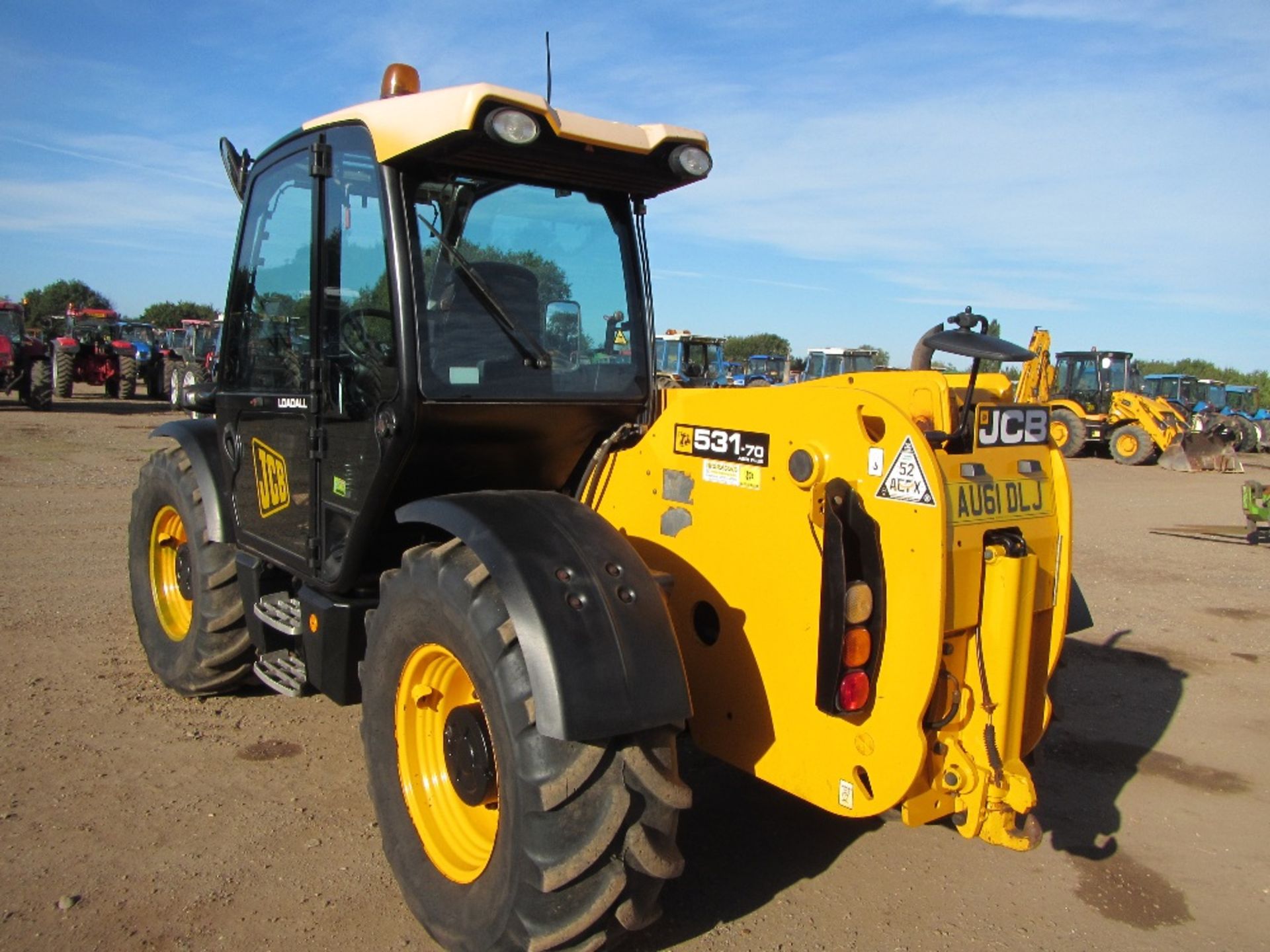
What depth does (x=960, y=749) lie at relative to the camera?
275 cm

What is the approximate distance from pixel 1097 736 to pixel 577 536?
3431 mm

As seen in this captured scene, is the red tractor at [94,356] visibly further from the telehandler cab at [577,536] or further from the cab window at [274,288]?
the telehandler cab at [577,536]

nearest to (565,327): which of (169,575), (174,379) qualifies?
(169,575)

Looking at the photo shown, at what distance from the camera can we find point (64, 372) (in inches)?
910

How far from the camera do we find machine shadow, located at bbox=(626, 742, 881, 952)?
3197 mm

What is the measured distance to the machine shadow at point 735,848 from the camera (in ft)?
10.5

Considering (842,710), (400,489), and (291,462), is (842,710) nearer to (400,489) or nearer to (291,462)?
(400,489)

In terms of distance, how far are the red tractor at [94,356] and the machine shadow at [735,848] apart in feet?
76.1

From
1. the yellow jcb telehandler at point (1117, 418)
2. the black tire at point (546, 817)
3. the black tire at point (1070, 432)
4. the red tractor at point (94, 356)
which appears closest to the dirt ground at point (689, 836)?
the black tire at point (546, 817)

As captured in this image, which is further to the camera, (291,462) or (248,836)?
(291,462)

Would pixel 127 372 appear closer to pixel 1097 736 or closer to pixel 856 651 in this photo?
pixel 1097 736

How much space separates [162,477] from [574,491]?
2.50 meters

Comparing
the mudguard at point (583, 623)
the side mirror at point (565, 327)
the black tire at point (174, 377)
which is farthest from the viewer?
the black tire at point (174, 377)

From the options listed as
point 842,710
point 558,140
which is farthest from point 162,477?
point 842,710
